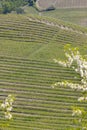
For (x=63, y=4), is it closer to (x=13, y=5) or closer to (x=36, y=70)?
(x=13, y=5)

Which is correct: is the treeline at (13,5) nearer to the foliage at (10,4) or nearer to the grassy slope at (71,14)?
the foliage at (10,4)

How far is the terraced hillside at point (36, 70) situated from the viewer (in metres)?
27.4

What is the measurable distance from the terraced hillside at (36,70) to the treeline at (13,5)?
16.9m

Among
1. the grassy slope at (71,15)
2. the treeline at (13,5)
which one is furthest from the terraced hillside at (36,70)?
the treeline at (13,5)

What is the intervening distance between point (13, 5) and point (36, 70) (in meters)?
33.5

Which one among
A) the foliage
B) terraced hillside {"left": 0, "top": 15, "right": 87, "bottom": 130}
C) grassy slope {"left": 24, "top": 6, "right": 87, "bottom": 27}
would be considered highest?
terraced hillside {"left": 0, "top": 15, "right": 87, "bottom": 130}

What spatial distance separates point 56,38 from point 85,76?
30.0 m

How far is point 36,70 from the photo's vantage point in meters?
33.9

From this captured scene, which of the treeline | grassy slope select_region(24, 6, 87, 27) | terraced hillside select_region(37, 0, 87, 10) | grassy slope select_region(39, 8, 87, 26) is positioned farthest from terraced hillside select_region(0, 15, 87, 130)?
terraced hillside select_region(37, 0, 87, 10)

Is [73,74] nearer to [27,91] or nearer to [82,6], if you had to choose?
[27,91]

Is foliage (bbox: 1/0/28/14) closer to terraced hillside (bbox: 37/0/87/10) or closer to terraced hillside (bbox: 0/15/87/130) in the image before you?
terraced hillside (bbox: 37/0/87/10)

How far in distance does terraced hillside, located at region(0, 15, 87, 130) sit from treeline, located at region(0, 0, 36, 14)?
16.9 m

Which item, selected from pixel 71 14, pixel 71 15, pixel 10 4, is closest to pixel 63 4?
pixel 71 14

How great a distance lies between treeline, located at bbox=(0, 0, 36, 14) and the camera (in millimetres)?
63156
